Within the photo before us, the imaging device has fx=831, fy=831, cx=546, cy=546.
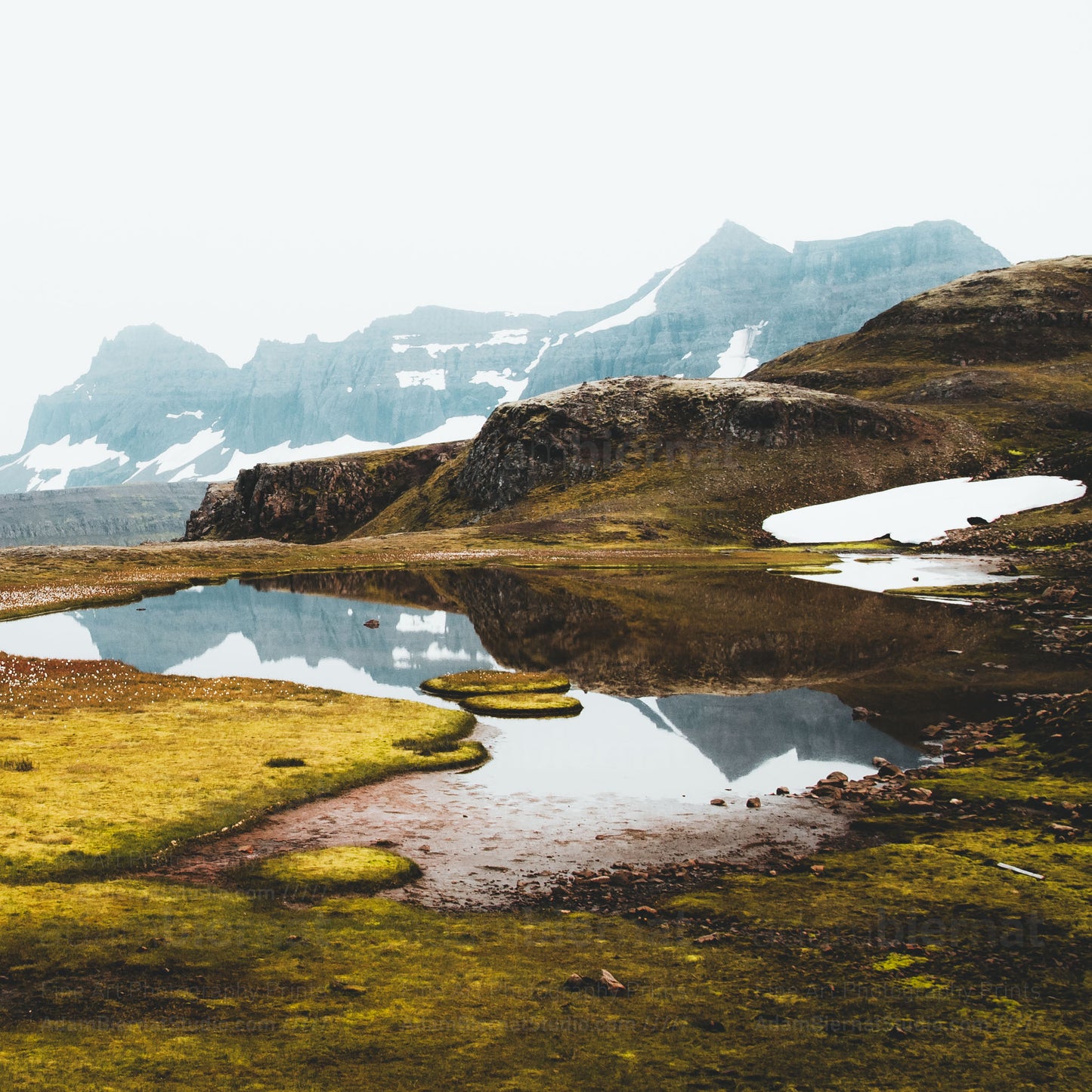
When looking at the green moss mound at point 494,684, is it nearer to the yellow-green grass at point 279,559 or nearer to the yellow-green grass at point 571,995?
the yellow-green grass at point 571,995

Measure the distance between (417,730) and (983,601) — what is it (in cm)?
5048

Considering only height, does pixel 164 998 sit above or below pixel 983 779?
above

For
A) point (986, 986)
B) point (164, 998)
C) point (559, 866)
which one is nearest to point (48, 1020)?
point (164, 998)

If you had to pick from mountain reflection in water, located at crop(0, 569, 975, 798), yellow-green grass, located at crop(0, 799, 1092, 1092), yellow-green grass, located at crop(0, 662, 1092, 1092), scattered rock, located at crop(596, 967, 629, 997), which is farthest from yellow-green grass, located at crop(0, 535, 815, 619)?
scattered rock, located at crop(596, 967, 629, 997)

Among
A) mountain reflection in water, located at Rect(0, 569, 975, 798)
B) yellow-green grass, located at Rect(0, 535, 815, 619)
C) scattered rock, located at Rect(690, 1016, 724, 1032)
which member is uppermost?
yellow-green grass, located at Rect(0, 535, 815, 619)

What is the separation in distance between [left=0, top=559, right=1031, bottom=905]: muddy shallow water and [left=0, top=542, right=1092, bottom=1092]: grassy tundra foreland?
A: 7.17 ft

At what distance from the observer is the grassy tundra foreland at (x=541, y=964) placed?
1093 centimetres

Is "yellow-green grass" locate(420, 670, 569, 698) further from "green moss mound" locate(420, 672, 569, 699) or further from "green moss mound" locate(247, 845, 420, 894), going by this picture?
"green moss mound" locate(247, 845, 420, 894)

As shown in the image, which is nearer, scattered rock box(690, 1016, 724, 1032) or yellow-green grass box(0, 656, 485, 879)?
scattered rock box(690, 1016, 724, 1032)

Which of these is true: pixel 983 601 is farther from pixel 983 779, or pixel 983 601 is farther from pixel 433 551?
pixel 433 551

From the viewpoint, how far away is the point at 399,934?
15.6m

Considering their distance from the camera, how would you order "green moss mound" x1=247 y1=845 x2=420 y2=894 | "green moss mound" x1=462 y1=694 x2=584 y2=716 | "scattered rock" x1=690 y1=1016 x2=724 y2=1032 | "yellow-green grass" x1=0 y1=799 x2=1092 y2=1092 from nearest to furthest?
1. "yellow-green grass" x1=0 y1=799 x2=1092 y2=1092
2. "scattered rock" x1=690 y1=1016 x2=724 y2=1032
3. "green moss mound" x1=247 y1=845 x2=420 y2=894
4. "green moss mound" x1=462 y1=694 x2=584 y2=716

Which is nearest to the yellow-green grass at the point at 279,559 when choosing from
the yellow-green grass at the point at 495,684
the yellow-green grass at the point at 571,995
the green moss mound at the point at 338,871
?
the yellow-green grass at the point at 495,684

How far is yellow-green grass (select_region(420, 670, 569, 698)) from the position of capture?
1622 inches
